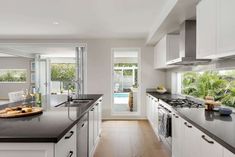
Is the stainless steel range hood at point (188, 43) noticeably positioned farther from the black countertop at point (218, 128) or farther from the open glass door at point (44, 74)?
the open glass door at point (44, 74)

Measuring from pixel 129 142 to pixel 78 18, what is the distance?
276cm

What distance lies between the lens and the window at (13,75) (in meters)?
12.2

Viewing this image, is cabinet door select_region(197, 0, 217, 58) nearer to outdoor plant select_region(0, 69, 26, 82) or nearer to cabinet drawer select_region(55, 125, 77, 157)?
cabinet drawer select_region(55, 125, 77, 157)

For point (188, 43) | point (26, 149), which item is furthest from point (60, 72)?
point (26, 149)

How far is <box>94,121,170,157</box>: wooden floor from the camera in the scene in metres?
3.74

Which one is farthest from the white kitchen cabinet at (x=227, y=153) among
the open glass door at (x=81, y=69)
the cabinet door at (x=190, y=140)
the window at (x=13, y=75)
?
the window at (x=13, y=75)

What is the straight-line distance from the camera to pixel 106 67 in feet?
21.9

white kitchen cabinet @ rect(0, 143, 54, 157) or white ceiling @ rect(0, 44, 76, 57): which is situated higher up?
white ceiling @ rect(0, 44, 76, 57)

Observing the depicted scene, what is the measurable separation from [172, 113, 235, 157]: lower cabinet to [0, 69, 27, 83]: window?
11.2 m

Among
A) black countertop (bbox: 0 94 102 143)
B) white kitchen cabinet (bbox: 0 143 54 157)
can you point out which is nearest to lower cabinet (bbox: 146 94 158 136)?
black countertop (bbox: 0 94 102 143)

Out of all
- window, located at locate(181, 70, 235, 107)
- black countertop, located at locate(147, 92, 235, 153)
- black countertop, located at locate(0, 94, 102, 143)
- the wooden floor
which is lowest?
the wooden floor

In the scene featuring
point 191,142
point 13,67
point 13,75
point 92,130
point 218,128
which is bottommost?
point 92,130

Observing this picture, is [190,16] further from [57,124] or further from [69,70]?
[69,70]

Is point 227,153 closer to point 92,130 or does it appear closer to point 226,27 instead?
point 226,27
